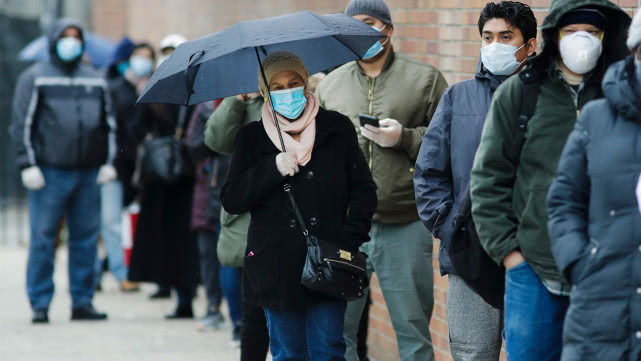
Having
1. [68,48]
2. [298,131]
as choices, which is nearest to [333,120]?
[298,131]

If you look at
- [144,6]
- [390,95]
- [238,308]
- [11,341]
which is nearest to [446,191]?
[390,95]

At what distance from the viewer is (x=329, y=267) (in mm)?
4824

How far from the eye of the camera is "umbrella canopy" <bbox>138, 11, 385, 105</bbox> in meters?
5.04

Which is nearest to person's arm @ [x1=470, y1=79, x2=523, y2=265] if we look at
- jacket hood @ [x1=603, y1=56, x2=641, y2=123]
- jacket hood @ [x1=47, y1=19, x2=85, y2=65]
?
jacket hood @ [x1=603, y1=56, x2=641, y2=123]

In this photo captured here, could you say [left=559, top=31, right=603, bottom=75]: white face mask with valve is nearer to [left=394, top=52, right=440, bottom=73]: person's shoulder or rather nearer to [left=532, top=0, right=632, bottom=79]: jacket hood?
[left=532, top=0, right=632, bottom=79]: jacket hood

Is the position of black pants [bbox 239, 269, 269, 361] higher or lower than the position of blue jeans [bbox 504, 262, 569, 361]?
lower

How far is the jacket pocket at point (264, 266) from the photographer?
4.93 meters

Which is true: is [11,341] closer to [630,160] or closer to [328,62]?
[328,62]

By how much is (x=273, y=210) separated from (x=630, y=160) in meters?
1.74

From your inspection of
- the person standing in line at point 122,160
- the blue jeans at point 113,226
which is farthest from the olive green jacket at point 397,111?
the blue jeans at point 113,226

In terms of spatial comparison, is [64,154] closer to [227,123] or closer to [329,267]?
[227,123]

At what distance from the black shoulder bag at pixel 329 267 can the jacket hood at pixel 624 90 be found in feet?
5.05

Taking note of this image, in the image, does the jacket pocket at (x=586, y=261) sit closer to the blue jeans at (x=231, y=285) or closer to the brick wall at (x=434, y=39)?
the brick wall at (x=434, y=39)

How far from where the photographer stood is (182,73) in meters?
5.19
